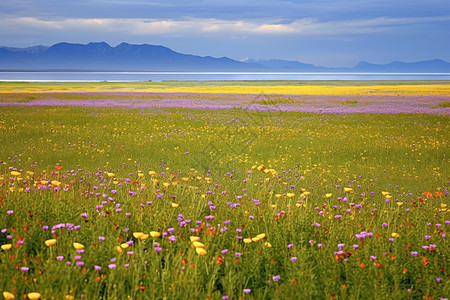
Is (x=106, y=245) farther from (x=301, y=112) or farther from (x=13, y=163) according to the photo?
(x=301, y=112)

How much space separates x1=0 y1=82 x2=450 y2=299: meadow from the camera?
148 inches

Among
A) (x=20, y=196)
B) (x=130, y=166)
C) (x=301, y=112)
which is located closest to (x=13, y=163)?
(x=130, y=166)

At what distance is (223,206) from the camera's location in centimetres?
605

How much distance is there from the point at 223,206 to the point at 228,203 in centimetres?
9

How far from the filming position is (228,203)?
6.08 m

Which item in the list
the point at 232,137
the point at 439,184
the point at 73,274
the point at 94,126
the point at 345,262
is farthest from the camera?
the point at 94,126

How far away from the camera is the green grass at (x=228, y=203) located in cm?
378

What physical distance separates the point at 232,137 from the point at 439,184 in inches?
376

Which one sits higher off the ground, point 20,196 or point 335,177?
point 20,196

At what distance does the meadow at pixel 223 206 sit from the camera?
3.76 metres

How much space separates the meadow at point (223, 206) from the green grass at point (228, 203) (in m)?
0.03

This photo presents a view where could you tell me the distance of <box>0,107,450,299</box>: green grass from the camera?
378 centimetres

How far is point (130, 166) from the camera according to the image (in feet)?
39.6

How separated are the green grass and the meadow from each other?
3 cm
